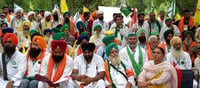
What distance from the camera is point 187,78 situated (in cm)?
718

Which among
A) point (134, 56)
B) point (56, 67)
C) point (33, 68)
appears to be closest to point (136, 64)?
point (134, 56)

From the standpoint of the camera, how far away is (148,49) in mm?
8539

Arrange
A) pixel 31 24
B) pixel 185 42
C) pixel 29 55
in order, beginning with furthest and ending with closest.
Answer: pixel 31 24 < pixel 185 42 < pixel 29 55

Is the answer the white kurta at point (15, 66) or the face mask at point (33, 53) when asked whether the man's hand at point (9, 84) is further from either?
the face mask at point (33, 53)

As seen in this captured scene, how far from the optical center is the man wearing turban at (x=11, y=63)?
708cm

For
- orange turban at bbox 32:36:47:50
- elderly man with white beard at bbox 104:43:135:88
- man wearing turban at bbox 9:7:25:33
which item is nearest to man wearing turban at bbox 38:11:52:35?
man wearing turban at bbox 9:7:25:33

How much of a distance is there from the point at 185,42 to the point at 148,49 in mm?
2043

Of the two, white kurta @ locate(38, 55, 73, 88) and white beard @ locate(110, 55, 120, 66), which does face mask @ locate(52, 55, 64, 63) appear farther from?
white beard @ locate(110, 55, 120, 66)

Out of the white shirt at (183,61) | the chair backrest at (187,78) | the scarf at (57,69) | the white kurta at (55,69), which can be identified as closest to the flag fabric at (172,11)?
the white shirt at (183,61)

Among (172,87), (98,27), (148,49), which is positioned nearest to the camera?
(172,87)

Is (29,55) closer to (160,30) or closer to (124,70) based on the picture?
(124,70)

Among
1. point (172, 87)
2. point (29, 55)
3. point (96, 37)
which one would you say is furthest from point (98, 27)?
point (172, 87)

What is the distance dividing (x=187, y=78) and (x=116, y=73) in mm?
1337

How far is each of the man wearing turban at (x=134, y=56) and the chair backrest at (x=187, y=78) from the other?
1.08 metres
